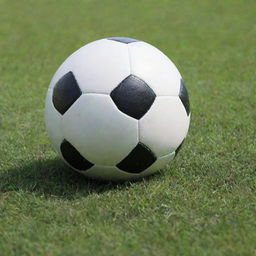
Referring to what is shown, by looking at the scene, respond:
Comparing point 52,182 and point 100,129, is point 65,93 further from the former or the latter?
point 52,182

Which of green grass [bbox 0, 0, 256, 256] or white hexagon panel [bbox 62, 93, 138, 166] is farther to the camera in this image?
white hexagon panel [bbox 62, 93, 138, 166]

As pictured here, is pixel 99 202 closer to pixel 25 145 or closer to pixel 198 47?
pixel 25 145

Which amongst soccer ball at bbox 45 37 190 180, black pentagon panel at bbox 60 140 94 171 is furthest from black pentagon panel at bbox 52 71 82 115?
black pentagon panel at bbox 60 140 94 171

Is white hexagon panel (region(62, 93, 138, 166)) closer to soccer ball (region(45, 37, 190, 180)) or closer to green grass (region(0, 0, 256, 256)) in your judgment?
soccer ball (region(45, 37, 190, 180))

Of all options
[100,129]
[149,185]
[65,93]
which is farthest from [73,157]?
[149,185]

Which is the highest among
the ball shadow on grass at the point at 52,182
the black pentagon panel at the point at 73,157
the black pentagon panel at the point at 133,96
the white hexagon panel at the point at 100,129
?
the black pentagon panel at the point at 133,96

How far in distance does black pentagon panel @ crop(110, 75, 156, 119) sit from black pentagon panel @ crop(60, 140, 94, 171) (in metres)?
0.45

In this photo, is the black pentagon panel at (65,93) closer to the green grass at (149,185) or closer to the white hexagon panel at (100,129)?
the white hexagon panel at (100,129)

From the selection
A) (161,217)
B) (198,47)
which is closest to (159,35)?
(198,47)

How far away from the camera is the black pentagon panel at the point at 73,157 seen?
3.74m

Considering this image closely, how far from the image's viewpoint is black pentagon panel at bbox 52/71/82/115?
12.1 feet

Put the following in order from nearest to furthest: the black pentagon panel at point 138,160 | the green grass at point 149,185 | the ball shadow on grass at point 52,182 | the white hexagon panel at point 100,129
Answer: the green grass at point 149,185, the white hexagon panel at point 100,129, the black pentagon panel at point 138,160, the ball shadow on grass at point 52,182

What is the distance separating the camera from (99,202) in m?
3.63

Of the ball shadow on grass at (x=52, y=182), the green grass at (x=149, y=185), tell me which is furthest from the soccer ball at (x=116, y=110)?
the green grass at (x=149, y=185)
